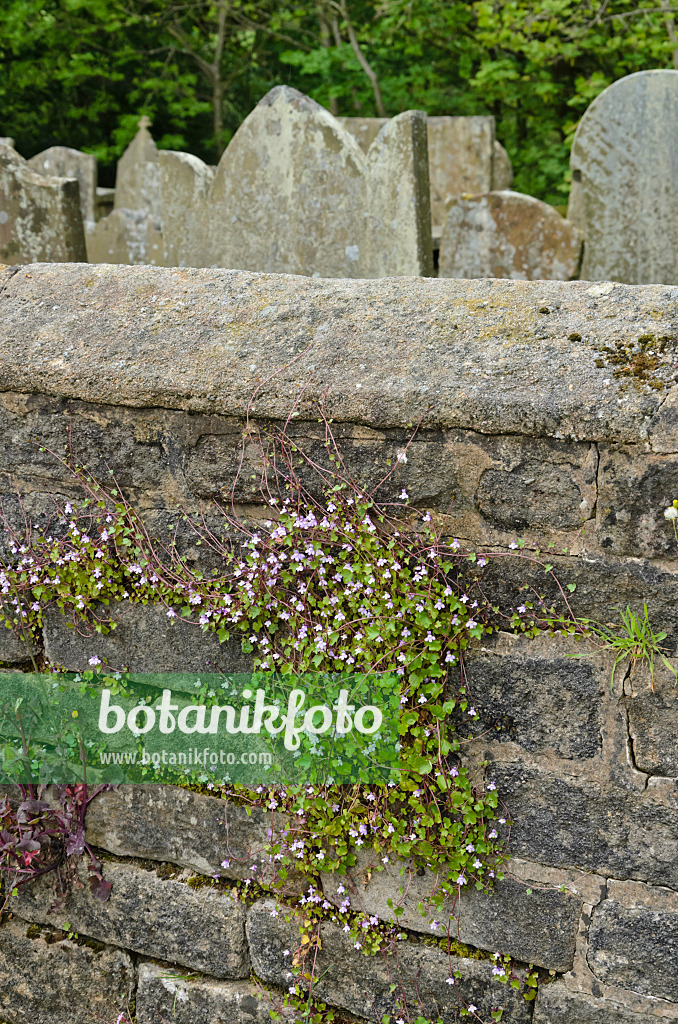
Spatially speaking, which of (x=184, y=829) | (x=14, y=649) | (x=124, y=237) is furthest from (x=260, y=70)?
(x=184, y=829)

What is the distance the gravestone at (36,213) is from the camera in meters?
3.66

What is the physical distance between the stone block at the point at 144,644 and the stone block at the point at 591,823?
24.1 inches

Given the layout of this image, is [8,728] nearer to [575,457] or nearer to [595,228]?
[575,457]

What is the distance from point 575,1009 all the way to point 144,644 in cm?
112

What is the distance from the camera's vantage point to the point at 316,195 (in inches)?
133

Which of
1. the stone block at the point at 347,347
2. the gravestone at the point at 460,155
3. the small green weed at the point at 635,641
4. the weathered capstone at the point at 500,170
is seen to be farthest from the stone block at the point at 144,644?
the weathered capstone at the point at 500,170

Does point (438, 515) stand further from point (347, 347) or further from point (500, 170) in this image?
point (500, 170)

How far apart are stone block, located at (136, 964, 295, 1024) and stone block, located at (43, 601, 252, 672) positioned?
0.72 metres

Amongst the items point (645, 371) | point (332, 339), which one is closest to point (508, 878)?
point (645, 371)

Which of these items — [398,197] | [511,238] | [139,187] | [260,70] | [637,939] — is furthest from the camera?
[260,70]

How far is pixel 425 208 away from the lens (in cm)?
338

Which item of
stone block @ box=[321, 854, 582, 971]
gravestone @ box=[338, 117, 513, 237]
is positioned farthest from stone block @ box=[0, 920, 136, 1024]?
gravestone @ box=[338, 117, 513, 237]

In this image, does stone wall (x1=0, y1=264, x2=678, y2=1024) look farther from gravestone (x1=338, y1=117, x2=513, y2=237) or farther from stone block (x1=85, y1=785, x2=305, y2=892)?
gravestone (x1=338, y1=117, x2=513, y2=237)

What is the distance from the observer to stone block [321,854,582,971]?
1.52 metres
